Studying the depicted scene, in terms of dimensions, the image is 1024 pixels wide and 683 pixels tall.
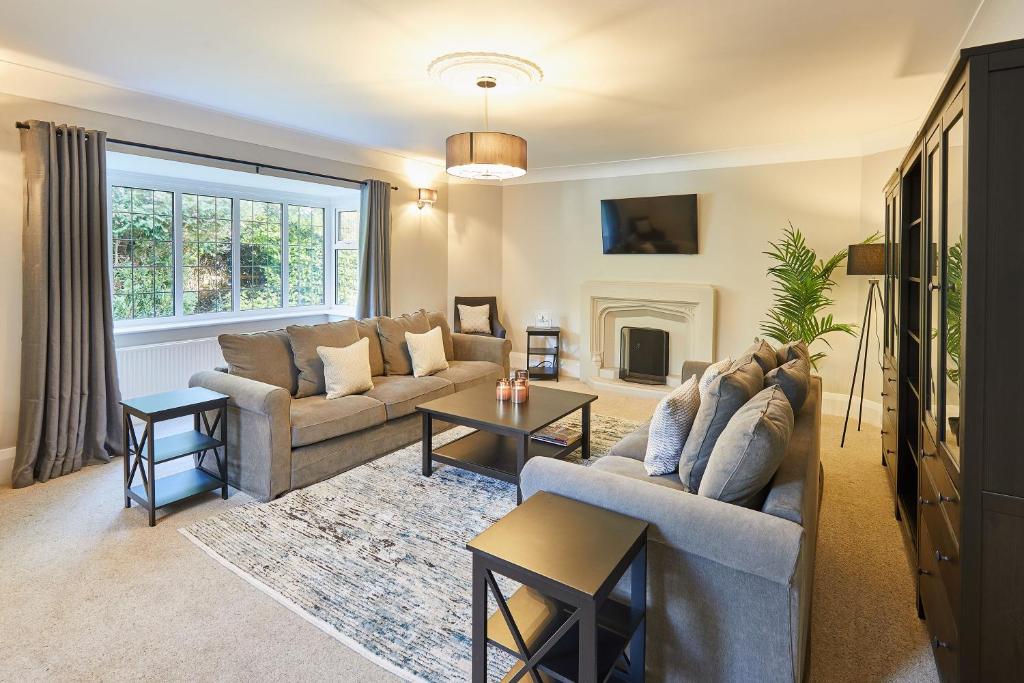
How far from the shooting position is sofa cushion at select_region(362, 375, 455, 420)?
3.96 m

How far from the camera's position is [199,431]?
347cm

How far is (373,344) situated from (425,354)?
431 mm

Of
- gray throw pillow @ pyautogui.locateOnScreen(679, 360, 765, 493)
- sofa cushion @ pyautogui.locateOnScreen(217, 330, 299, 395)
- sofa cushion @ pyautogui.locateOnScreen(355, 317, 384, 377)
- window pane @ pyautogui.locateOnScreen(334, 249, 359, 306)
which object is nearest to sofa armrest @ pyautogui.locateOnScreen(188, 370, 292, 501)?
sofa cushion @ pyautogui.locateOnScreen(217, 330, 299, 395)

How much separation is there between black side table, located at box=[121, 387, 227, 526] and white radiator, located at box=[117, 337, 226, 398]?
1515mm

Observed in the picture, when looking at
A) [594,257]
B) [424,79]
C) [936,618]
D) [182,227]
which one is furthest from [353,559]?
[594,257]

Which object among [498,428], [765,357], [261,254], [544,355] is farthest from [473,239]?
[765,357]

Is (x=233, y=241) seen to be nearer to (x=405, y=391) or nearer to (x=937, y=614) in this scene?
(x=405, y=391)

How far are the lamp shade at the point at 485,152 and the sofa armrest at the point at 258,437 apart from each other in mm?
1682

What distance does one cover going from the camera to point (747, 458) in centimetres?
173

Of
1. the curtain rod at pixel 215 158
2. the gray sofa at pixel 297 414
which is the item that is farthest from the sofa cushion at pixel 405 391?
the curtain rod at pixel 215 158

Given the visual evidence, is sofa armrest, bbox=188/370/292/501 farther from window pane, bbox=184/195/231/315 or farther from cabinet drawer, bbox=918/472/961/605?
cabinet drawer, bbox=918/472/961/605

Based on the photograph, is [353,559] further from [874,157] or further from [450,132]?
[874,157]

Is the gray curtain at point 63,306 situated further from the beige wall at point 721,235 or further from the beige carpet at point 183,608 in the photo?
the beige wall at point 721,235

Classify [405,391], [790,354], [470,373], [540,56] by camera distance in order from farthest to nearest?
1. [470,373]
2. [405,391]
3. [540,56]
4. [790,354]
